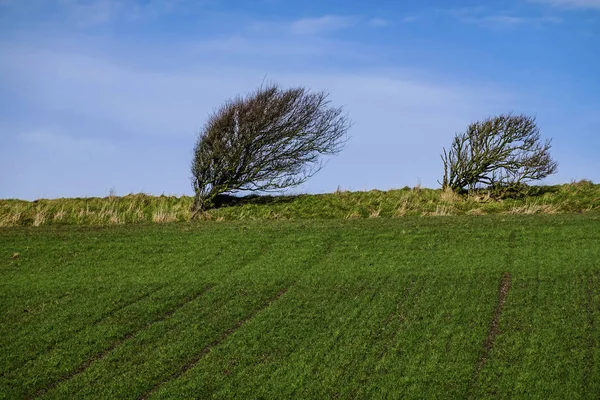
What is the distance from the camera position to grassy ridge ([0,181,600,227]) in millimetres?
36750

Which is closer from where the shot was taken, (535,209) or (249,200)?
(535,209)

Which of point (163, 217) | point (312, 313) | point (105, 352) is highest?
point (163, 217)

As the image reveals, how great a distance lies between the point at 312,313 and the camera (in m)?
21.2

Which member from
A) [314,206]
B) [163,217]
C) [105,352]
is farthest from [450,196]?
[105,352]

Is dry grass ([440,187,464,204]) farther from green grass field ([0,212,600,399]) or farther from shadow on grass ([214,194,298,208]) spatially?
shadow on grass ([214,194,298,208])

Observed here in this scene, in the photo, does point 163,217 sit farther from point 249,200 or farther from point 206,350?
point 206,350

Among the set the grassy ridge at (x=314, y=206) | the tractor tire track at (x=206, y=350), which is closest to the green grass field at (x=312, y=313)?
the tractor tire track at (x=206, y=350)

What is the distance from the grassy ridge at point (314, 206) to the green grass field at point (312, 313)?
5.30m

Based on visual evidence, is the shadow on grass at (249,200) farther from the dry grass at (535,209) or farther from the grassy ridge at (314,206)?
the dry grass at (535,209)

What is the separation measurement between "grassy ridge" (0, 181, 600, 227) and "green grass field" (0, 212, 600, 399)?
530cm

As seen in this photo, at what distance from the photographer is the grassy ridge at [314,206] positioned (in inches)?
1447

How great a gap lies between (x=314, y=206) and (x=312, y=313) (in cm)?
1792

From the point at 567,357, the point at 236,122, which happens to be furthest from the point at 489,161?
Answer: the point at 567,357

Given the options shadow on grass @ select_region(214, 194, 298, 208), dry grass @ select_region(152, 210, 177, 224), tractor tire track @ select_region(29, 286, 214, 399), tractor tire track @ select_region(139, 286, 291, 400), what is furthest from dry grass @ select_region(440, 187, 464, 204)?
tractor tire track @ select_region(29, 286, 214, 399)
